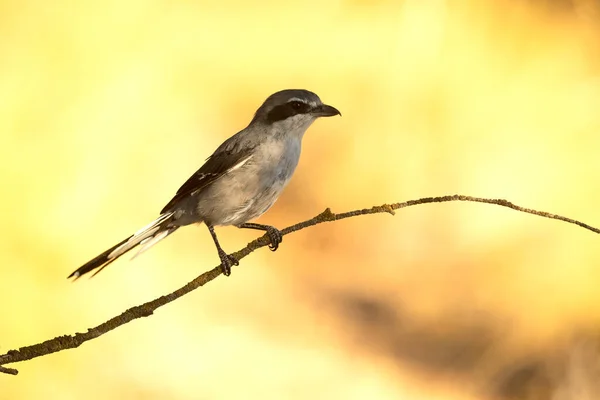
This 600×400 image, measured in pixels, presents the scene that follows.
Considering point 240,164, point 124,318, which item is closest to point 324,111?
point 240,164

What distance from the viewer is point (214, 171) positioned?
2.95 m

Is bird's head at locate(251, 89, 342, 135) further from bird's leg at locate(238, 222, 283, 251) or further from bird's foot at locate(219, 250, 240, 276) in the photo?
bird's foot at locate(219, 250, 240, 276)

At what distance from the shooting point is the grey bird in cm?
278

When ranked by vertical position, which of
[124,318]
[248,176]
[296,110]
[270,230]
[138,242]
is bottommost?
[124,318]

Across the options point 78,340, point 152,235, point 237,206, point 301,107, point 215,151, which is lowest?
point 78,340

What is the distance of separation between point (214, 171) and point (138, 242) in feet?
1.68

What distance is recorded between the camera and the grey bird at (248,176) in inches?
110

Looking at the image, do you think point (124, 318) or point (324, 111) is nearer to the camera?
point (124, 318)

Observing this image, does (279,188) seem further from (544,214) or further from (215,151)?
(544,214)

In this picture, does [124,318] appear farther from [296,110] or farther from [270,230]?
[296,110]

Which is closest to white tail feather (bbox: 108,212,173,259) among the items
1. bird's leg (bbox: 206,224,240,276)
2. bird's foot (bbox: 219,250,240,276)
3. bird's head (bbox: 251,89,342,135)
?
bird's leg (bbox: 206,224,240,276)

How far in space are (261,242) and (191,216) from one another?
89 centimetres

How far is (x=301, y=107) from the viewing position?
2906mm

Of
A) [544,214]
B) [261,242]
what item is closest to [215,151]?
[261,242]
